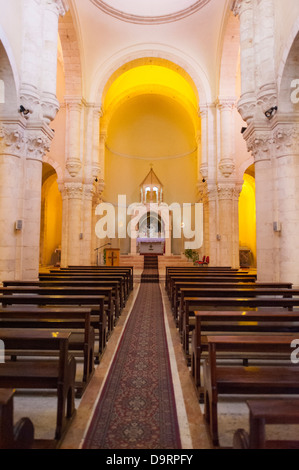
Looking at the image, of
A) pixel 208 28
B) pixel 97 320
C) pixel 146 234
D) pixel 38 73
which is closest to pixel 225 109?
pixel 208 28

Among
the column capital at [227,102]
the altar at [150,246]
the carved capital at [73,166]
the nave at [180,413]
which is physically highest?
the column capital at [227,102]

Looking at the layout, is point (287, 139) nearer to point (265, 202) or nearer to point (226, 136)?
point (265, 202)

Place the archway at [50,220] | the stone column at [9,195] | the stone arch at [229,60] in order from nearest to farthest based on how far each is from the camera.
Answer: the stone column at [9,195], the stone arch at [229,60], the archway at [50,220]

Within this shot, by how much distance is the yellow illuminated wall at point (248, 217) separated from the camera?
21.4m

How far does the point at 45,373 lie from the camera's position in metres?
2.37

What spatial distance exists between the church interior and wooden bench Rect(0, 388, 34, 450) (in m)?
0.01

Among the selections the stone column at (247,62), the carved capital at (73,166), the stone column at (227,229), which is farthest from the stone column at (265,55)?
the carved capital at (73,166)

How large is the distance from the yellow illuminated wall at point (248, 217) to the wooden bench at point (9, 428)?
21.0 meters

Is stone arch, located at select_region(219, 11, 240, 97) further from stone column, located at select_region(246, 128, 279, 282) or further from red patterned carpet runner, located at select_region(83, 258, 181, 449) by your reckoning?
red patterned carpet runner, located at select_region(83, 258, 181, 449)

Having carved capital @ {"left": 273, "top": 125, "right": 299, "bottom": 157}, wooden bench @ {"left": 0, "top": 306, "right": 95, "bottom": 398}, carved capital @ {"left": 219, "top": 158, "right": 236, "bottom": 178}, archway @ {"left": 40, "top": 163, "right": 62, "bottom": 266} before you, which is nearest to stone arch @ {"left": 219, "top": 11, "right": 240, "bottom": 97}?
carved capital @ {"left": 219, "top": 158, "right": 236, "bottom": 178}

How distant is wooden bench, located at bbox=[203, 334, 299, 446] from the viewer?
6.85 ft

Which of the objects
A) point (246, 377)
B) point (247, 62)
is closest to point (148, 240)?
point (247, 62)

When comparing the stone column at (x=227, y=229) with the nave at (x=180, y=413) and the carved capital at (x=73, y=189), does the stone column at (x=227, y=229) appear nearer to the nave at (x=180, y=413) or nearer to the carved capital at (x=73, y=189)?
the carved capital at (x=73, y=189)

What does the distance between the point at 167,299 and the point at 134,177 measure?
17098mm
